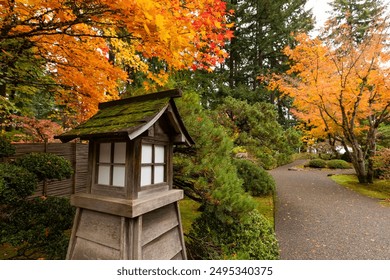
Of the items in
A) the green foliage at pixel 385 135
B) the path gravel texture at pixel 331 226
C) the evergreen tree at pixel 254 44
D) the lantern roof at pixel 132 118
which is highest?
the evergreen tree at pixel 254 44

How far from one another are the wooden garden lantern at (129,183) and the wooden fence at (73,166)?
498 centimetres

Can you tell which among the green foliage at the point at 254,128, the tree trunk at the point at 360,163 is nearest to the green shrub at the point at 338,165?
the tree trunk at the point at 360,163

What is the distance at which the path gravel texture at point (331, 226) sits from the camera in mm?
4688

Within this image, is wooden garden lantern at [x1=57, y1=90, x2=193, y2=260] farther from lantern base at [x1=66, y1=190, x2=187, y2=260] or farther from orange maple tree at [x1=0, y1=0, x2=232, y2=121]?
orange maple tree at [x1=0, y1=0, x2=232, y2=121]

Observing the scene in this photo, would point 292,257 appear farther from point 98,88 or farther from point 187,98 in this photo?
point 98,88

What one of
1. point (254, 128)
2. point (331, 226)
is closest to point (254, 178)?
point (331, 226)

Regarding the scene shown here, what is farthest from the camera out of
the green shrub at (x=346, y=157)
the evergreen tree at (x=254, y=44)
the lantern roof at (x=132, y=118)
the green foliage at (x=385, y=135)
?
the green shrub at (x=346, y=157)

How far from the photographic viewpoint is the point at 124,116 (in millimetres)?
2520

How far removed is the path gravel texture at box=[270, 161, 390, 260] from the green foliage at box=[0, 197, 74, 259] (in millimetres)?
4196

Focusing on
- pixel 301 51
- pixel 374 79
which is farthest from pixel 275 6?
pixel 374 79

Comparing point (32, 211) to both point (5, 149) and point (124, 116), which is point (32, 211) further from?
point (124, 116)

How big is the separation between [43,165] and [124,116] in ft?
6.13

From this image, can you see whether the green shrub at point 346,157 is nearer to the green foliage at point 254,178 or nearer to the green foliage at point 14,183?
the green foliage at point 254,178

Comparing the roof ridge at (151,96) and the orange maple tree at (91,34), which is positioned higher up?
the orange maple tree at (91,34)
